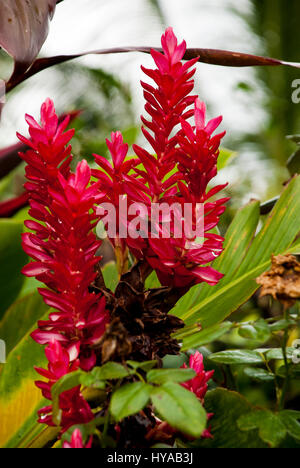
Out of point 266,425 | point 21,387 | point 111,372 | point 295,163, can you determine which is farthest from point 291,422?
point 295,163

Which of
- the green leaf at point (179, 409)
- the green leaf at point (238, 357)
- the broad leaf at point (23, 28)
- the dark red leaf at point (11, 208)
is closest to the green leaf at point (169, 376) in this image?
the green leaf at point (179, 409)

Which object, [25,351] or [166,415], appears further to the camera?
[25,351]

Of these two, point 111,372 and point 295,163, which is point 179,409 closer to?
point 111,372

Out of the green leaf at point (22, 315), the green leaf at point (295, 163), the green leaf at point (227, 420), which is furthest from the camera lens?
the green leaf at point (295, 163)

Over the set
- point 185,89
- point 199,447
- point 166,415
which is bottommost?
point 199,447

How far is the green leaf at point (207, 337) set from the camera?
0.25 meters

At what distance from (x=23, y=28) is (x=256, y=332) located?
0.92ft

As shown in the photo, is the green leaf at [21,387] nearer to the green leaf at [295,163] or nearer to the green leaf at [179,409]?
the green leaf at [179,409]

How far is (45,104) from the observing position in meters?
0.32

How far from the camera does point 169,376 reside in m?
0.24
